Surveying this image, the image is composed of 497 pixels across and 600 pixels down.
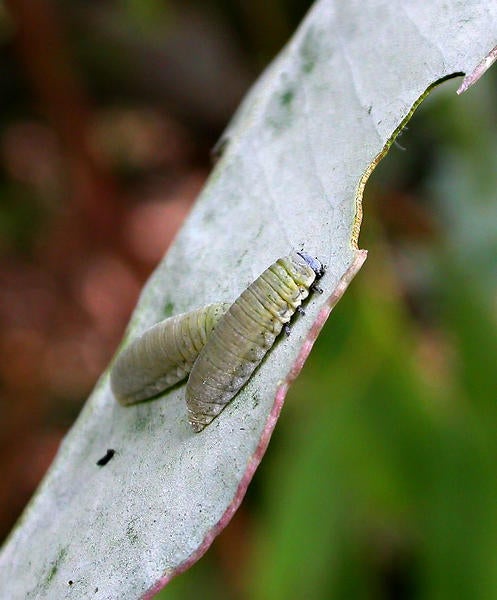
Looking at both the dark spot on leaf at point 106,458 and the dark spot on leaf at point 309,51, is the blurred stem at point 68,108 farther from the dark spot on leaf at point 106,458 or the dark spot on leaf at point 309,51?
the dark spot on leaf at point 106,458

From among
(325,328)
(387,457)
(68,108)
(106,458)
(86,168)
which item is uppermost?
(68,108)

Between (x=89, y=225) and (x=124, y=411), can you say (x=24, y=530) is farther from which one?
(x=89, y=225)

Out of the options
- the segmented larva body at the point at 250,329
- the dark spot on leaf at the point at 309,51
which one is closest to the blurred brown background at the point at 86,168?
the dark spot on leaf at the point at 309,51

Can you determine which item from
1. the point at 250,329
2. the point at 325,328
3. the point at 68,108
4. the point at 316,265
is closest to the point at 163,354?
the point at 250,329

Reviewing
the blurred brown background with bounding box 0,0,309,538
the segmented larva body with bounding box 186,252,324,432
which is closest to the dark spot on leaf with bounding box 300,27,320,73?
the segmented larva body with bounding box 186,252,324,432

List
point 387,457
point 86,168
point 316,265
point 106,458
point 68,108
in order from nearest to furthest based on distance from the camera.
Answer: point 316,265 → point 106,458 → point 387,457 → point 68,108 → point 86,168

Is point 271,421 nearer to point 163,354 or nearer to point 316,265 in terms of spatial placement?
point 316,265

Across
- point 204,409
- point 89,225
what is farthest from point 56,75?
point 204,409
